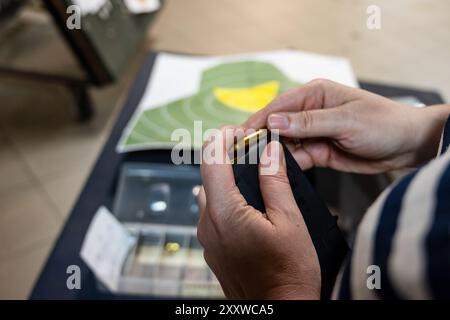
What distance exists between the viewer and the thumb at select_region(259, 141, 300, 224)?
0.43 meters

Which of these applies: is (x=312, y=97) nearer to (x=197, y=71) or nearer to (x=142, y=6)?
(x=197, y=71)

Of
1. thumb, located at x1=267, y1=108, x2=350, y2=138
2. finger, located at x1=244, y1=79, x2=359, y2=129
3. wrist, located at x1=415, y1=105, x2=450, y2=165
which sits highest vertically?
finger, located at x1=244, y1=79, x2=359, y2=129

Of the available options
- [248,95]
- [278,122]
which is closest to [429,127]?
[278,122]

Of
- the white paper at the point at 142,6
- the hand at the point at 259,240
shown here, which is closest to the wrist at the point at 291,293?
the hand at the point at 259,240

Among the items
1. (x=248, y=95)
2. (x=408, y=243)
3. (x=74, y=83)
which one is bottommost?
(x=74, y=83)

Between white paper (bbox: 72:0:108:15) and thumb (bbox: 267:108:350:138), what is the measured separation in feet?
3.25

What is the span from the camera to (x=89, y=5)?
4.42ft

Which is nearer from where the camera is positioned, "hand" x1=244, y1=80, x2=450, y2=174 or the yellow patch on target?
"hand" x1=244, y1=80, x2=450, y2=174

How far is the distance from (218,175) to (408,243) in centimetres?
23

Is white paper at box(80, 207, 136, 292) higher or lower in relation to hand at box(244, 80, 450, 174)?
lower

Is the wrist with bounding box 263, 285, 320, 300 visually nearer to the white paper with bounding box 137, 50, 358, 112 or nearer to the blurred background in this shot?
the white paper with bounding box 137, 50, 358, 112

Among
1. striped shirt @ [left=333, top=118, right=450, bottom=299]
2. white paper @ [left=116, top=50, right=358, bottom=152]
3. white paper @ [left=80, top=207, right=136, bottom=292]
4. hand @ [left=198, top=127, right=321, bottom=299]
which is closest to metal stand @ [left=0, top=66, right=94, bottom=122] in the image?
white paper @ [left=116, top=50, right=358, bottom=152]

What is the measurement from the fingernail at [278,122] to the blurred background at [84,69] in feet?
2.15

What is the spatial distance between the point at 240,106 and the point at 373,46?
144 centimetres
